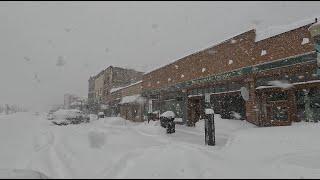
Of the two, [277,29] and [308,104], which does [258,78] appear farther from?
[308,104]

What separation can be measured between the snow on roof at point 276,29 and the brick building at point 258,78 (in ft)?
0.50

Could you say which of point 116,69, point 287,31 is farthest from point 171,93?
point 116,69

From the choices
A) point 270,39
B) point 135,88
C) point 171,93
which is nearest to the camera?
point 270,39

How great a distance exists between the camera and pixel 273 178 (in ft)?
14.2

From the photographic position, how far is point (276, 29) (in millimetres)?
15711

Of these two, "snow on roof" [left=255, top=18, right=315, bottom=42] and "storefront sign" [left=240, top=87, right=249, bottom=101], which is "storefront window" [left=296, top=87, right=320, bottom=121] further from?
"snow on roof" [left=255, top=18, right=315, bottom=42]

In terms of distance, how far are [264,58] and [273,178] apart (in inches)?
487

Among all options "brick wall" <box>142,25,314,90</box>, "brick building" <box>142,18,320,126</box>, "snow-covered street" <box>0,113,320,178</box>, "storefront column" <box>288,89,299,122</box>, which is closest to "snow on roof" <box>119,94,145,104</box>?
"brick wall" <box>142,25,314,90</box>

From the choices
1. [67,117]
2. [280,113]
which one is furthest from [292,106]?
[67,117]

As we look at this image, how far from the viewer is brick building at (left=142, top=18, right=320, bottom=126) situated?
13648mm

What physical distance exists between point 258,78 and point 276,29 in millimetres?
2870

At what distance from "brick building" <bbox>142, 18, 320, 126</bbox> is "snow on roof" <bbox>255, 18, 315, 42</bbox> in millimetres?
152

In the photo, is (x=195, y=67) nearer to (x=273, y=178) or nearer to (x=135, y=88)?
(x=135, y=88)

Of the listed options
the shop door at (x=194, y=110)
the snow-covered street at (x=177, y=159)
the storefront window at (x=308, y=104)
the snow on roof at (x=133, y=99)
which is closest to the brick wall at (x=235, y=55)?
the shop door at (x=194, y=110)
